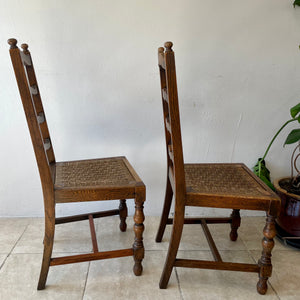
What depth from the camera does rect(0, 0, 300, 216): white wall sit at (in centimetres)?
195

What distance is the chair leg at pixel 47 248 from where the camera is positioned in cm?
152

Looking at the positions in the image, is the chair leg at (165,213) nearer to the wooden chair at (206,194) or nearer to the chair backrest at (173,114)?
the wooden chair at (206,194)

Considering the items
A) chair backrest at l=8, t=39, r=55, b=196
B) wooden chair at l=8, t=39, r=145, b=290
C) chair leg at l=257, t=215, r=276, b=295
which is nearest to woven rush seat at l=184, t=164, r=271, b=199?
chair leg at l=257, t=215, r=276, b=295

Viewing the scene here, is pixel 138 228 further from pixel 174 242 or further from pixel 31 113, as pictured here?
pixel 31 113

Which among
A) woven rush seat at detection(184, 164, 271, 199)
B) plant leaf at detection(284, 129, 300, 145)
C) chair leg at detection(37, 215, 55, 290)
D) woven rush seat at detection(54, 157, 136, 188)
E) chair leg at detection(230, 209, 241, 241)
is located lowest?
chair leg at detection(230, 209, 241, 241)

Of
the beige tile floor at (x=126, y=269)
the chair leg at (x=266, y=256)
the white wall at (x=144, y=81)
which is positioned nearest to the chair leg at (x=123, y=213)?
the beige tile floor at (x=126, y=269)

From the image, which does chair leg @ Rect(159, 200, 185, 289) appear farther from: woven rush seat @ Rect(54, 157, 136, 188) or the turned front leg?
woven rush seat @ Rect(54, 157, 136, 188)

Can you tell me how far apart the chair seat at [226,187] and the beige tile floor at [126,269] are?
44 centimetres

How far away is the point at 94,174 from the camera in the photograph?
5.69ft

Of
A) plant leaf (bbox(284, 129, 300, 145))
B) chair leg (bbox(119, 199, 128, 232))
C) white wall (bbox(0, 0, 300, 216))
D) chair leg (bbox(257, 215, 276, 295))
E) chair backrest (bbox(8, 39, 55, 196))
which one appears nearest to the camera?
chair backrest (bbox(8, 39, 55, 196))

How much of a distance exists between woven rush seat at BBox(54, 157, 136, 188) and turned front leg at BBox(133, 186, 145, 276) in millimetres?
60

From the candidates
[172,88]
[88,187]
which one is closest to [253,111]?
[172,88]

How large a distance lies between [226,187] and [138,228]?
44 cm

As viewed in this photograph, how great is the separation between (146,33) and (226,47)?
1.51ft
